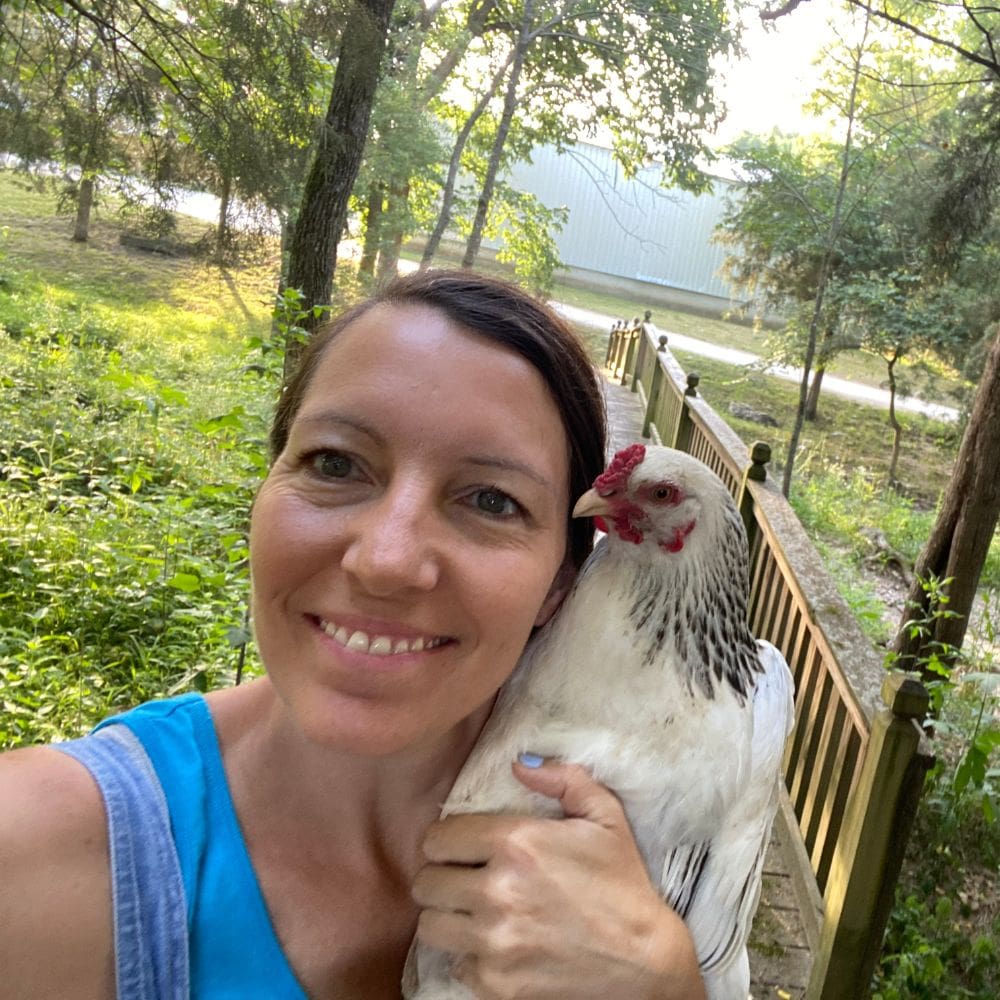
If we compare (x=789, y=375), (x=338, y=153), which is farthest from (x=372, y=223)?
(x=789, y=375)

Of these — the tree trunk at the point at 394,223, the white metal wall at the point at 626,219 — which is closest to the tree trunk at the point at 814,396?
the white metal wall at the point at 626,219

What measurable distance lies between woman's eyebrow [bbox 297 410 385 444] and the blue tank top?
0.54 m

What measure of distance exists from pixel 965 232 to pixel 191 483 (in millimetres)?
7673

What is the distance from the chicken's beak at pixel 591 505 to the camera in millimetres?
1376

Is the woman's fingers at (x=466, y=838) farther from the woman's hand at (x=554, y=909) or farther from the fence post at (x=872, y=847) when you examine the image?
the fence post at (x=872, y=847)

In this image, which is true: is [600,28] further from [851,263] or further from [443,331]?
[443,331]

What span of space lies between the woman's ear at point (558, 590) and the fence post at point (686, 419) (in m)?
5.65

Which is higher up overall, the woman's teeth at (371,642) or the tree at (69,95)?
the tree at (69,95)

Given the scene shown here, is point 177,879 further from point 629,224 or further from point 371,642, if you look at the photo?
point 629,224

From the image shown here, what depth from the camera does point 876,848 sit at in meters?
2.41

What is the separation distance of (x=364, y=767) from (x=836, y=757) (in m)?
2.19

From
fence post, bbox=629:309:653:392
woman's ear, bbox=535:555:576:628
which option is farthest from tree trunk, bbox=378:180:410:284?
woman's ear, bbox=535:555:576:628

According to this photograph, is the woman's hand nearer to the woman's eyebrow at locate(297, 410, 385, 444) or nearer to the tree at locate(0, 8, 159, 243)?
the woman's eyebrow at locate(297, 410, 385, 444)

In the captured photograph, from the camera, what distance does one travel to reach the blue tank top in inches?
39.4
